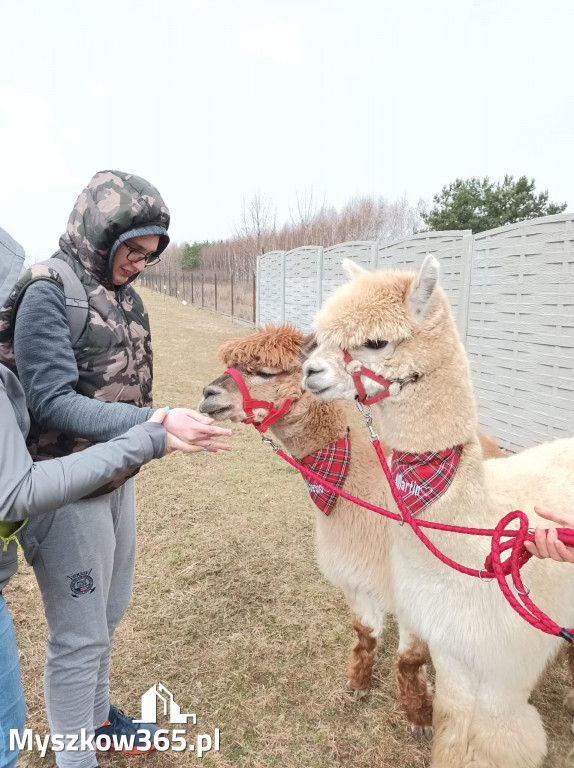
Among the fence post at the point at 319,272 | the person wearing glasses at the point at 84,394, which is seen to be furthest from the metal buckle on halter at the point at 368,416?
the fence post at the point at 319,272

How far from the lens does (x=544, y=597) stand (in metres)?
1.37

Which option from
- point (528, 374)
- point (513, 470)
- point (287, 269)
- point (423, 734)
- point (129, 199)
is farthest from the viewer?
point (287, 269)

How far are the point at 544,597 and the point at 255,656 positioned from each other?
1.45 metres

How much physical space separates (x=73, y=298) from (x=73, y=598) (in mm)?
820

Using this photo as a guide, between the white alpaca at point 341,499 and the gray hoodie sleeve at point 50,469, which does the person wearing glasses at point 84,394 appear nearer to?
the gray hoodie sleeve at point 50,469

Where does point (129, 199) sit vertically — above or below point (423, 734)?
above

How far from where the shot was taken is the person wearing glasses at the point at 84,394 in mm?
1175

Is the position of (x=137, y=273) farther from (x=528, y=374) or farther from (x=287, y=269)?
(x=287, y=269)

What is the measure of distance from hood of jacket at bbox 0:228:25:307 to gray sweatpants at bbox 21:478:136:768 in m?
0.62

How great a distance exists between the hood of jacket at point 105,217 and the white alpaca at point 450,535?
0.61 metres

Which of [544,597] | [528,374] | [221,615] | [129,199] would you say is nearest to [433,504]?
[544,597]

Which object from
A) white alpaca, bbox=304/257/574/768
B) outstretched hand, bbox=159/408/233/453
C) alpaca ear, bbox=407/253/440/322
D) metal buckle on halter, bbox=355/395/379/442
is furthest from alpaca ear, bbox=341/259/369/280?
outstretched hand, bbox=159/408/233/453

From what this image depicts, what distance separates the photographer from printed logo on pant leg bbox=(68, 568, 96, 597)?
50.5 inches

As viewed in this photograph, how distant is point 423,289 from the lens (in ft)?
4.26
